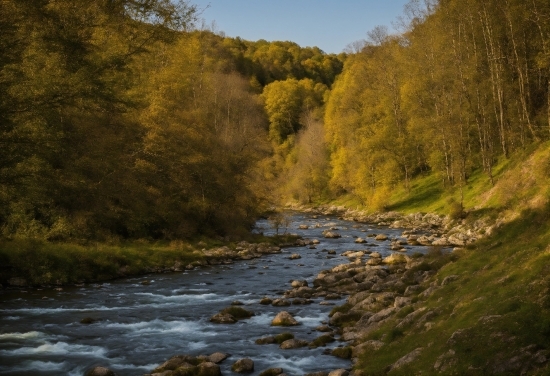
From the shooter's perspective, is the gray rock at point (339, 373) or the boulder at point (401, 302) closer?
the gray rock at point (339, 373)

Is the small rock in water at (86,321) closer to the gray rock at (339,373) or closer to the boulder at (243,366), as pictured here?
the boulder at (243,366)

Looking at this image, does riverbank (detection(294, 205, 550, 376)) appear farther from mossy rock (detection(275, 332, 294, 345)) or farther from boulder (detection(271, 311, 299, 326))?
mossy rock (detection(275, 332, 294, 345))

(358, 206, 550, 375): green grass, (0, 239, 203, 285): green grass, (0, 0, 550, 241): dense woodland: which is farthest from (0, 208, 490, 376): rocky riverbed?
(0, 0, 550, 241): dense woodland

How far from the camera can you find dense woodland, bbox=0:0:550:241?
954 inches

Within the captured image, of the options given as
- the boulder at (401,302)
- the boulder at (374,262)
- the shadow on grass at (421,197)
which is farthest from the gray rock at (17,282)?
the shadow on grass at (421,197)

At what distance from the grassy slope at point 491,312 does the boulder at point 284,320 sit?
4.79 metres

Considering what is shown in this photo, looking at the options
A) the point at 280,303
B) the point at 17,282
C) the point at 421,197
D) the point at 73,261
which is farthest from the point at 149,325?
the point at 421,197

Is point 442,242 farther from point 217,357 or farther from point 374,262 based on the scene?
point 217,357

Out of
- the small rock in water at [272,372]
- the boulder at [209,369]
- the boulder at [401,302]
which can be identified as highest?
the boulder at [401,302]

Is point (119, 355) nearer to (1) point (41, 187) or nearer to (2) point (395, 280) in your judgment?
(2) point (395, 280)

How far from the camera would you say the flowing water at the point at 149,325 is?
61.1ft

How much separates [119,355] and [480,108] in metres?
44.0

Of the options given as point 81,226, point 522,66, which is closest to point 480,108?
point 522,66

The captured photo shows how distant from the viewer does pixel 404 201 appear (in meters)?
67.6
